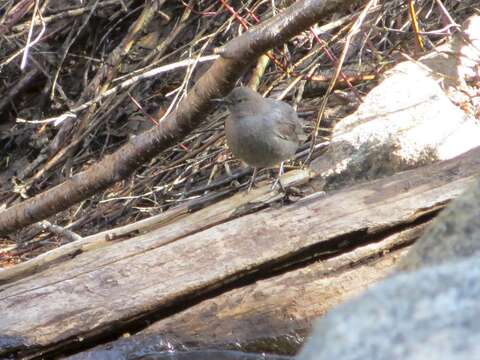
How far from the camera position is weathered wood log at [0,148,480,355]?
14.1 ft

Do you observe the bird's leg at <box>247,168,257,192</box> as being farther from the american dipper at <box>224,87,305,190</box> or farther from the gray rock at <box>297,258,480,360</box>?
the gray rock at <box>297,258,480,360</box>

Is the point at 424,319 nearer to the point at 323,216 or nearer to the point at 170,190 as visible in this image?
the point at 323,216

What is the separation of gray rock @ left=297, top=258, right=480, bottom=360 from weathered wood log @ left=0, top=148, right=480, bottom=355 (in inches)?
98.4

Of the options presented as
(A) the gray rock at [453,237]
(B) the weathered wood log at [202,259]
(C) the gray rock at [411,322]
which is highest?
(C) the gray rock at [411,322]

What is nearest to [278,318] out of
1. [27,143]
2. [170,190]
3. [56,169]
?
[170,190]

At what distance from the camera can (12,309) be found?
14.4ft

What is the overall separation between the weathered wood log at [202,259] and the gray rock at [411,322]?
2.50 meters

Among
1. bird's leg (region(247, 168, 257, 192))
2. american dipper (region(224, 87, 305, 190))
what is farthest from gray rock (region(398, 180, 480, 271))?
american dipper (region(224, 87, 305, 190))

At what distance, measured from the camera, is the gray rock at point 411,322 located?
1649 mm

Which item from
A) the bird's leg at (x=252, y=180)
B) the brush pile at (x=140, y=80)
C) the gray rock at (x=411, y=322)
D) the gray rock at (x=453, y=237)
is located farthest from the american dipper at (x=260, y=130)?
the gray rock at (x=411, y=322)

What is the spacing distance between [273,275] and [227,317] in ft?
1.03

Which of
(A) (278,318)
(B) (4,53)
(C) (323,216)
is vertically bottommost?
(A) (278,318)

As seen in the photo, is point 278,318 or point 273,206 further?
point 273,206

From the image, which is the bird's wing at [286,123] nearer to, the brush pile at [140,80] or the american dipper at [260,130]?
the american dipper at [260,130]
